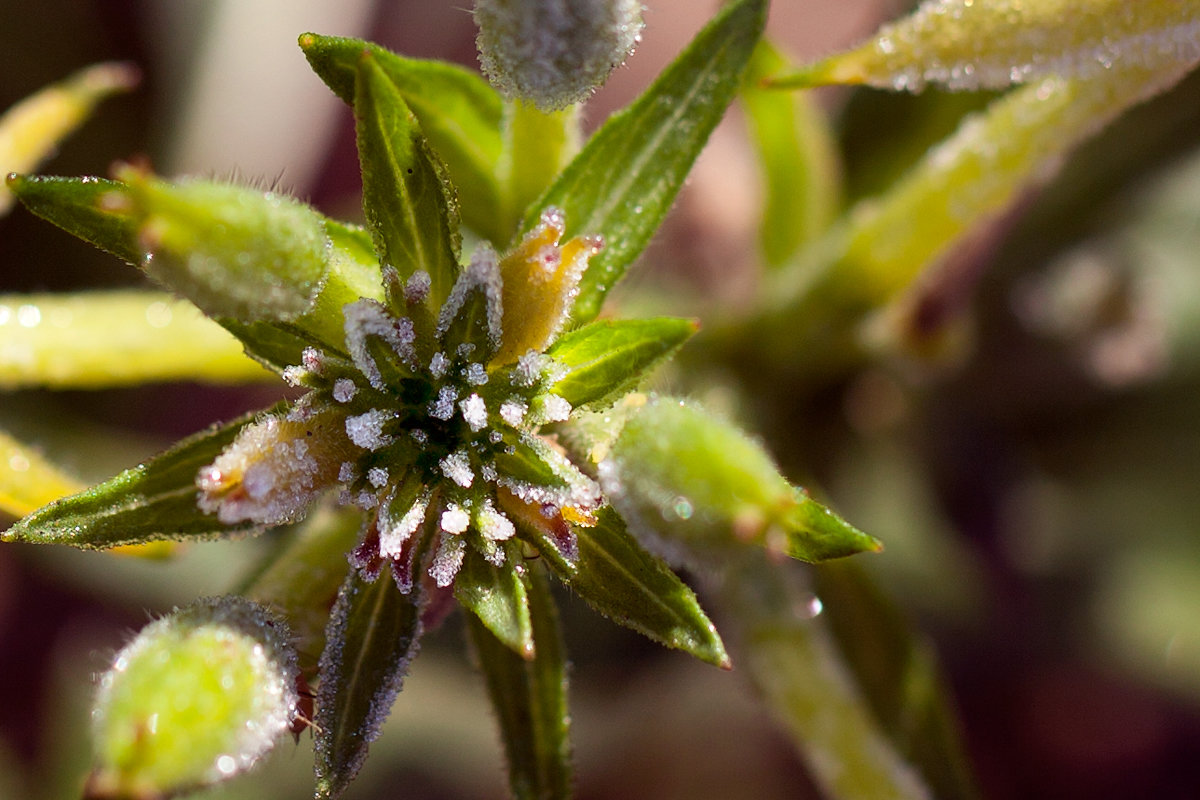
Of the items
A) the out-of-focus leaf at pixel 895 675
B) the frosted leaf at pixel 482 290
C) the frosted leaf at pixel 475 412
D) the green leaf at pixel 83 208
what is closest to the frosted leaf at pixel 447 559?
the frosted leaf at pixel 475 412

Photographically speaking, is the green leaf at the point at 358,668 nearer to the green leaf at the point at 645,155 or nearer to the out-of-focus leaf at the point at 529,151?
the green leaf at the point at 645,155

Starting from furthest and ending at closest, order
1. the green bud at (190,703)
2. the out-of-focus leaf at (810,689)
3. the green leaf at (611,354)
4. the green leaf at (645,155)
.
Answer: the out-of-focus leaf at (810,689) < the green leaf at (645,155) < the green leaf at (611,354) < the green bud at (190,703)

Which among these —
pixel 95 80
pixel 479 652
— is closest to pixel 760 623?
pixel 479 652

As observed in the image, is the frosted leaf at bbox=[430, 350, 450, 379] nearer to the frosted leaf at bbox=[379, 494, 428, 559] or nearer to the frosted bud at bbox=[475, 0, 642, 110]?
the frosted leaf at bbox=[379, 494, 428, 559]

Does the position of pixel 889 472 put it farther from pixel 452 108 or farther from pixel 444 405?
pixel 444 405

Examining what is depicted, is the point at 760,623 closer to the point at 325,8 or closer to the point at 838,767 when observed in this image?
the point at 838,767

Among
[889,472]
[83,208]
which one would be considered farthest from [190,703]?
[889,472]
